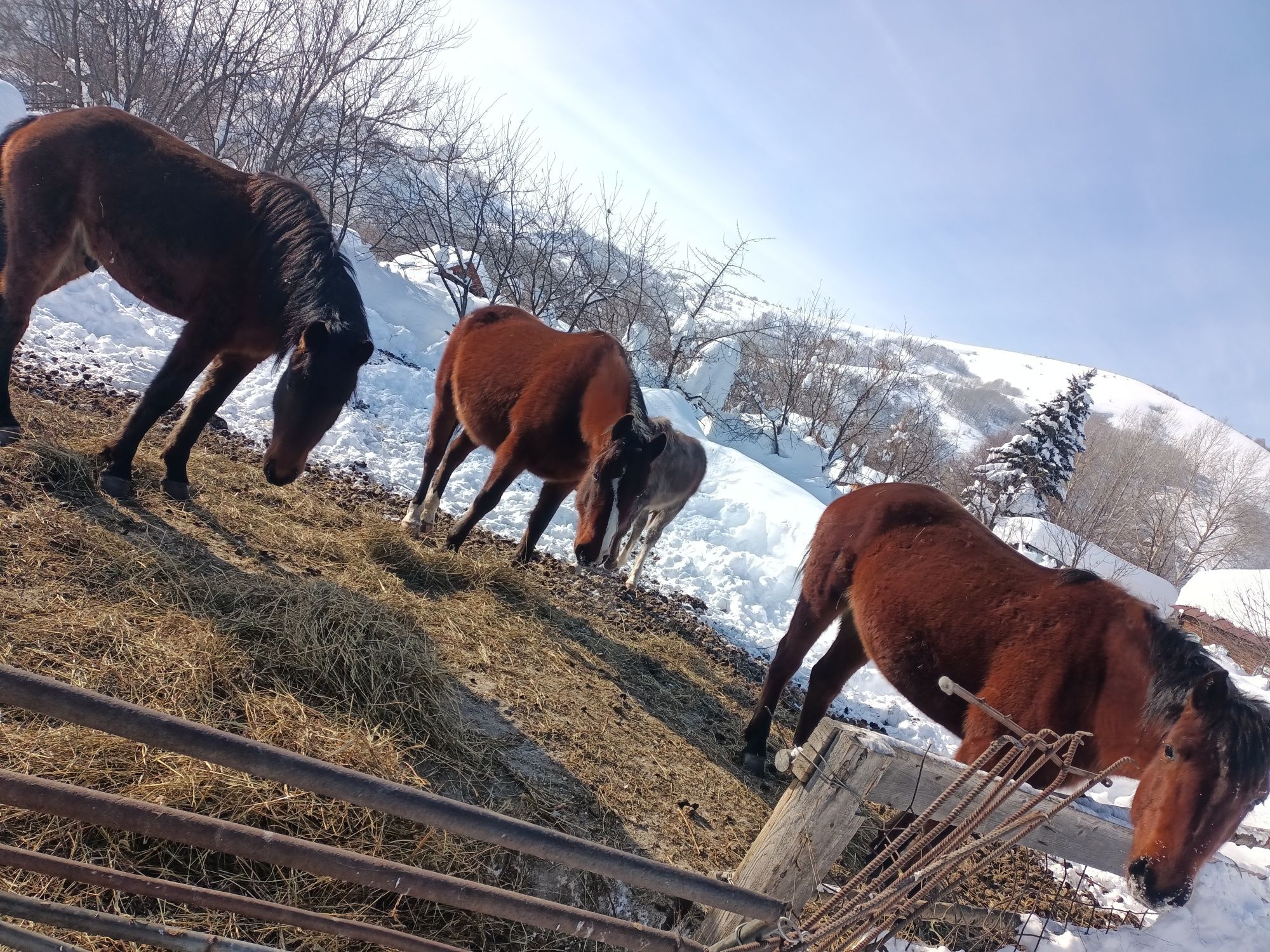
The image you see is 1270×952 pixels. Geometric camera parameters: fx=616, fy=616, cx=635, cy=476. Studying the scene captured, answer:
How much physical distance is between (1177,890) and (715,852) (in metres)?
2.03

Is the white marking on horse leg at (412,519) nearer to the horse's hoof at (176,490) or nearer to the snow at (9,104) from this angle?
the horse's hoof at (176,490)

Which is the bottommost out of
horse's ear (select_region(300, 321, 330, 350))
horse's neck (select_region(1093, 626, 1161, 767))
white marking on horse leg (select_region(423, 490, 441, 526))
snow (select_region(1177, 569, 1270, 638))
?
white marking on horse leg (select_region(423, 490, 441, 526))

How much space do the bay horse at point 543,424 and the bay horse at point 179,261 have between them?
167 centimetres

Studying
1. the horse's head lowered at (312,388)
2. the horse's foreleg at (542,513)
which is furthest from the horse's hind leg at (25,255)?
the horse's foreleg at (542,513)

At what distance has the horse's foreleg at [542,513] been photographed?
19.4 feet

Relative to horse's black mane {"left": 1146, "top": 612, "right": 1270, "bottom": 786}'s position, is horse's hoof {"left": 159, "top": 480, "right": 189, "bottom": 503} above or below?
below

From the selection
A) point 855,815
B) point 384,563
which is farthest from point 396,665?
point 855,815

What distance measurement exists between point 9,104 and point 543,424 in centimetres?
1015

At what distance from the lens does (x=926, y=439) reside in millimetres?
26109

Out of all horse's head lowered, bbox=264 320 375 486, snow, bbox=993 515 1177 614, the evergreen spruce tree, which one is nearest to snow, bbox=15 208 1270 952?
horse's head lowered, bbox=264 320 375 486

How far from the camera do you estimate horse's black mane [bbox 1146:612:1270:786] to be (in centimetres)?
271

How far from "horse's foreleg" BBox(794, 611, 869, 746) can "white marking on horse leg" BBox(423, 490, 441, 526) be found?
397 centimetres

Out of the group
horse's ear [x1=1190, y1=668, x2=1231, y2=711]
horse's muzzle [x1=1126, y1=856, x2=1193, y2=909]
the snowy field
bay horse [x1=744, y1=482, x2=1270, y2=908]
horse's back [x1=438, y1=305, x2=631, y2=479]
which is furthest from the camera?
horse's back [x1=438, y1=305, x2=631, y2=479]

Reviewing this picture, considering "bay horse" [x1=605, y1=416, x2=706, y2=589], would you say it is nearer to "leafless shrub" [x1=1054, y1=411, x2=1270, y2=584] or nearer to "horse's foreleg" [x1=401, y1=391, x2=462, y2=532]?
"horse's foreleg" [x1=401, y1=391, x2=462, y2=532]
